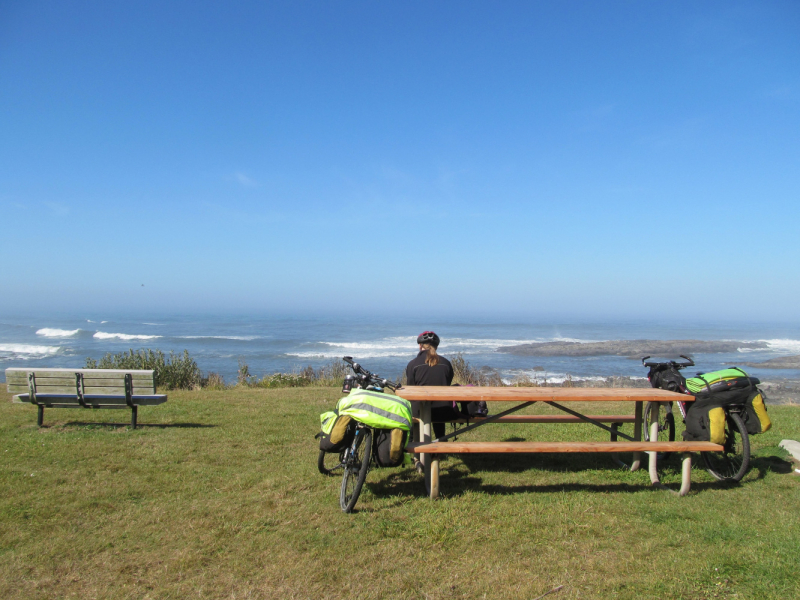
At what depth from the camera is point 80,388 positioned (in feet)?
22.6

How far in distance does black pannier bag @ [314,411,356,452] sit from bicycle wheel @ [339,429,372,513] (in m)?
0.09

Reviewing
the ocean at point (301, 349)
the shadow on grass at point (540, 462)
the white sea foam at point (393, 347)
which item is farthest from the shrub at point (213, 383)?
the white sea foam at point (393, 347)

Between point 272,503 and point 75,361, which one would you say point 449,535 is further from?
point 75,361

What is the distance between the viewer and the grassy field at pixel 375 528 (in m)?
3.04

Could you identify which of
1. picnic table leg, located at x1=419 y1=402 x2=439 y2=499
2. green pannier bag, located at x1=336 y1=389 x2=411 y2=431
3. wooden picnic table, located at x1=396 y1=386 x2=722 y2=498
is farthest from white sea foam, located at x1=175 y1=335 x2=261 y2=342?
green pannier bag, located at x1=336 y1=389 x2=411 y2=431

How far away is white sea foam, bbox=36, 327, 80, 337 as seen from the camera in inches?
1736

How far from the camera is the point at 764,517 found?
3.98m

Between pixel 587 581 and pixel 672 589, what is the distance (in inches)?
18.5

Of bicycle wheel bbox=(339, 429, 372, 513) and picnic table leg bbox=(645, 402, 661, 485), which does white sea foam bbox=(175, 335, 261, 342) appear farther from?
picnic table leg bbox=(645, 402, 661, 485)

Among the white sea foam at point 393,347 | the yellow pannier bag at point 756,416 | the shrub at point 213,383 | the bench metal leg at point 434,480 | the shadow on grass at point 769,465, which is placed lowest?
the white sea foam at point 393,347

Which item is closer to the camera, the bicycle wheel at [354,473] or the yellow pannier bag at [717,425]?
the bicycle wheel at [354,473]

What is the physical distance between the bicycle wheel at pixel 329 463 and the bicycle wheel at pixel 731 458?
3.66m

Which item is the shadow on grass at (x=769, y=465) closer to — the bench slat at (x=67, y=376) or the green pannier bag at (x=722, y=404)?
the green pannier bag at (x=722, y=404)

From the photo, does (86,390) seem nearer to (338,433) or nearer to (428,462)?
(338,433)
